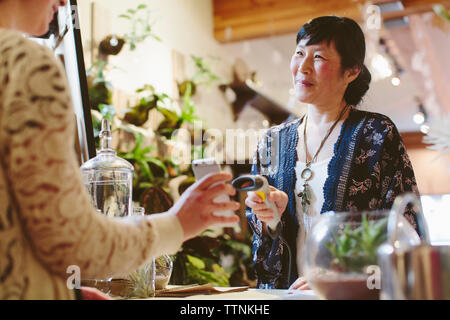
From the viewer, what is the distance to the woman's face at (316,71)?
5.42 feet

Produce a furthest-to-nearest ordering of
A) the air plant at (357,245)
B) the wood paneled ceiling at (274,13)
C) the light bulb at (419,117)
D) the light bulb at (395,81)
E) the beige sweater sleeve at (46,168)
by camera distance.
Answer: the light bulb at (419,117) → the light bulb at (395,81) → the wood paneled ceiling at (274,13) → the air plant at (357,245) → the beige sweater sleeve at (46,168)

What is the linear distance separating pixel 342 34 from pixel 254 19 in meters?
2.60

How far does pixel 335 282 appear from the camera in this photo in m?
0.79

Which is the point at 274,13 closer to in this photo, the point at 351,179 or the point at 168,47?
the point at 168,47

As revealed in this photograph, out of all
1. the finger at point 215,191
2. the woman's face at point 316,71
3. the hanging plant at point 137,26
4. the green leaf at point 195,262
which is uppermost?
the hanging plant at point 137,26

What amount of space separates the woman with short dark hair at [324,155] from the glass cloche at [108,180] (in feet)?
1.26

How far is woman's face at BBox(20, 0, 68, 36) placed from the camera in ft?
2.48

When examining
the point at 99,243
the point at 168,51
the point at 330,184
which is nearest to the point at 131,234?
the point at 99,243

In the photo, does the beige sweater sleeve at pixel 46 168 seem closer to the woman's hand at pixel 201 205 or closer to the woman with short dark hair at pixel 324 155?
the woman's hand at pixel 201 205

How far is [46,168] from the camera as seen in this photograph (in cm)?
62

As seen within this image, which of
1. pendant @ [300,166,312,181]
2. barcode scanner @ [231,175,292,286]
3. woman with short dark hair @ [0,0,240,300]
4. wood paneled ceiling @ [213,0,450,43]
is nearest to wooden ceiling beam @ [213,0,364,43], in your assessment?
wood paneled ceiling @ [213,0,450,43]

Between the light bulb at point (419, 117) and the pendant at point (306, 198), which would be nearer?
the pendant at point (306, 198)

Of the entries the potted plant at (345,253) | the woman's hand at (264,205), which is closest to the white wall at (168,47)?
the woman's hand at (264,205)
